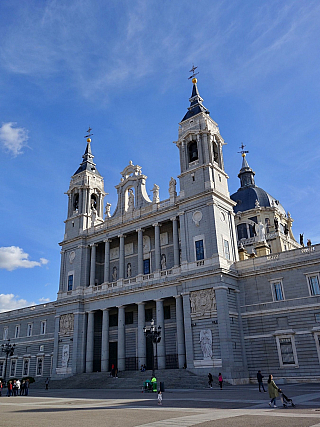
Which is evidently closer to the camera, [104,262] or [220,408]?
[220,408]

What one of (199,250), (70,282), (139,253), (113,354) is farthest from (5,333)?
(199,250)

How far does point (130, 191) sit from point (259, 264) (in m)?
20.0

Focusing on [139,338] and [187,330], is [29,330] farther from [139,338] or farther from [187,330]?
[187,330]

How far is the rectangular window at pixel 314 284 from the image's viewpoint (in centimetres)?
3306

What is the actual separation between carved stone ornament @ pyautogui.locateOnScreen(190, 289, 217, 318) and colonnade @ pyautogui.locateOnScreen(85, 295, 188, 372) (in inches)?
26.6

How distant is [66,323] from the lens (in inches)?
1896

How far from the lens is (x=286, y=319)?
1339 inches

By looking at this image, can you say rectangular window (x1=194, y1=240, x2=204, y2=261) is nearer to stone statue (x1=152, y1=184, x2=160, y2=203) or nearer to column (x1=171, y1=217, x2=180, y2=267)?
column (x1=171, y1=217, x2=180, y2=267)

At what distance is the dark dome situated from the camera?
230 ft

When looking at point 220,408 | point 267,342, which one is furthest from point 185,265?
point 220,408

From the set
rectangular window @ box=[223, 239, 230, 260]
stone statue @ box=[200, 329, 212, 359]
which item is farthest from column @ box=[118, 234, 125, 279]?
stone statue @ box=[200, 329, 212, 359]

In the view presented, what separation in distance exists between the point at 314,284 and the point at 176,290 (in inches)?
526

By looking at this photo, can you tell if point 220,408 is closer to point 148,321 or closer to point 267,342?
point 267,342

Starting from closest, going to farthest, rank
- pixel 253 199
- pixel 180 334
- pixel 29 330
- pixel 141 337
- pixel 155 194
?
pixel 180 334 < pixel 141 337 < pixel 155 194 < pixel 29 330 < pixel 253 199
